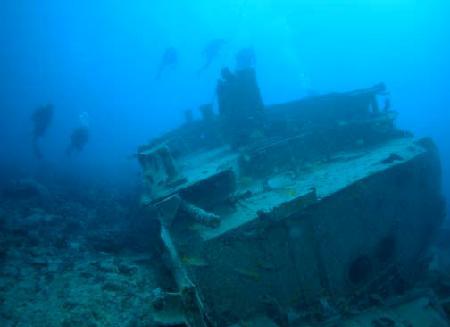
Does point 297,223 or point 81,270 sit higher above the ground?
point 297,223

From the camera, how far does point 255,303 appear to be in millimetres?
6449

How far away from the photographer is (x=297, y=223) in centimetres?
692

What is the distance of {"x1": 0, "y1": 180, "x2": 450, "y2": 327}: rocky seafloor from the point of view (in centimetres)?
615

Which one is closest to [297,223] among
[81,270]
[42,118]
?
[81,270]

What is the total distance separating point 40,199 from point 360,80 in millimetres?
125885

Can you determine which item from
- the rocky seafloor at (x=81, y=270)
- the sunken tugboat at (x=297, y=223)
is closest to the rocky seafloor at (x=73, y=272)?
the rocky seafloor at (x=81, y=270)

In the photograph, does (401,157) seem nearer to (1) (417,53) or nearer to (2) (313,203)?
(2) (313,203)

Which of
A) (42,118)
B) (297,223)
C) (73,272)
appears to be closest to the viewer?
(297,223)

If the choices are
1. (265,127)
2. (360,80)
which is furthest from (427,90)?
(265,127)

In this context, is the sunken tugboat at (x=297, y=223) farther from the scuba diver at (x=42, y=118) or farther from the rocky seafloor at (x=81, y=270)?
the scuba diver at (x=42, y=118)

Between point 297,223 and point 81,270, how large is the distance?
4720 millimetres

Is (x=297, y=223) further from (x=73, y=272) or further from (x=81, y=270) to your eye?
(x=73, y=272)

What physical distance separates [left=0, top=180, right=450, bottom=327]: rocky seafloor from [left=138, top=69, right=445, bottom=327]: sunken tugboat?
28.1 inches

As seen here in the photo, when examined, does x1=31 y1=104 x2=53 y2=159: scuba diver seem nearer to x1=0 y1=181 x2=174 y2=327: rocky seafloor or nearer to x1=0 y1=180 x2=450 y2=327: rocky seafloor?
x1=0 y1=180 x2=450 y2=327: rocky seafloor
